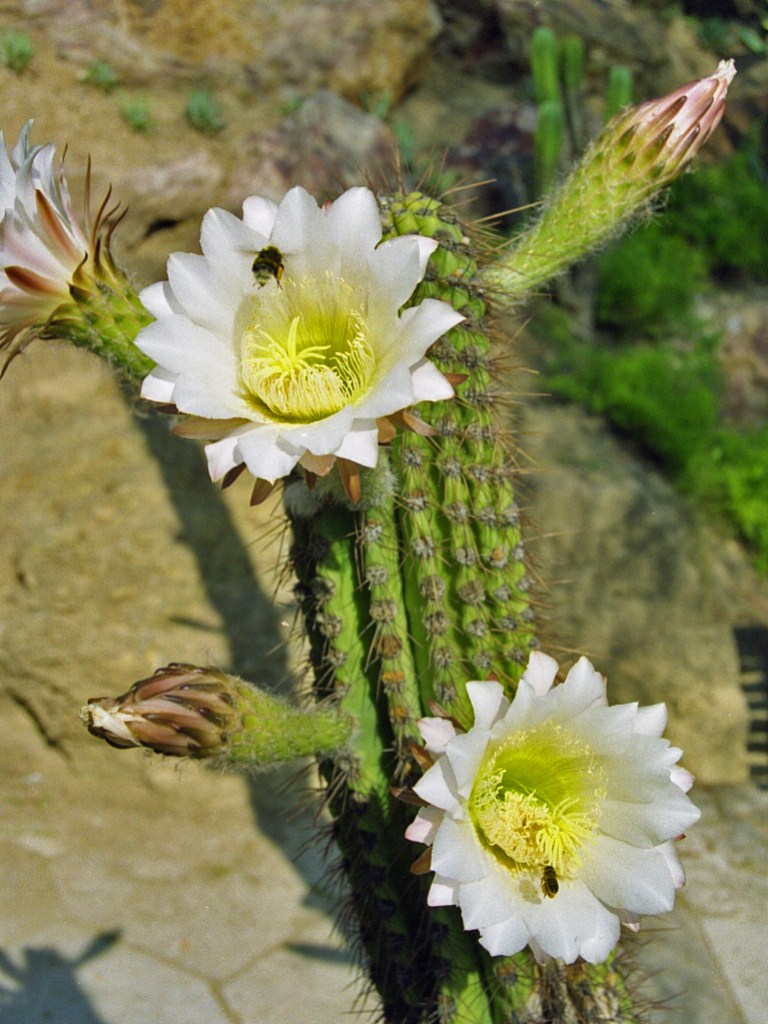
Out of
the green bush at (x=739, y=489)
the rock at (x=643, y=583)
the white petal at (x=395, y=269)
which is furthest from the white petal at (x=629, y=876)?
the green bush at (x=739, y=489)

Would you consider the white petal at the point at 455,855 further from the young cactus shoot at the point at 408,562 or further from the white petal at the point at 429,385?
the white petal at the point at 429,385

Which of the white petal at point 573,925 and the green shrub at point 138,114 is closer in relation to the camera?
the white petal at point 573,925

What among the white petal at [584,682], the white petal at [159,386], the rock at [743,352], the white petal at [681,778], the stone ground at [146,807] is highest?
the white petal at [159,386]

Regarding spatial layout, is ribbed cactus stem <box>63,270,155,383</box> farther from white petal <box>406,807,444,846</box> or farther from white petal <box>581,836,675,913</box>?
white petal <box>581,836,675,913</box>

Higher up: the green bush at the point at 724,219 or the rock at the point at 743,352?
the green bush at the point at 724,219

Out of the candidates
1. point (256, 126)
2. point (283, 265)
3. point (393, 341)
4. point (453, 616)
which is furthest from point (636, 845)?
point (256, 126)

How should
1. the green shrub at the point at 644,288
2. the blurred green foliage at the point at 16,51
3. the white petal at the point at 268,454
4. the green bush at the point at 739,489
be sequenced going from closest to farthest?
the white petal at the point at 268,454 < the blurred green foliage at the point at 16,51 < the green bush at the point at 739,489 < the green shrub at the point at 644,288

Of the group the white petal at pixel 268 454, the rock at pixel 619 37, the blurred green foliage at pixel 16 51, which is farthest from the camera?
the rock at pixel 619 37
